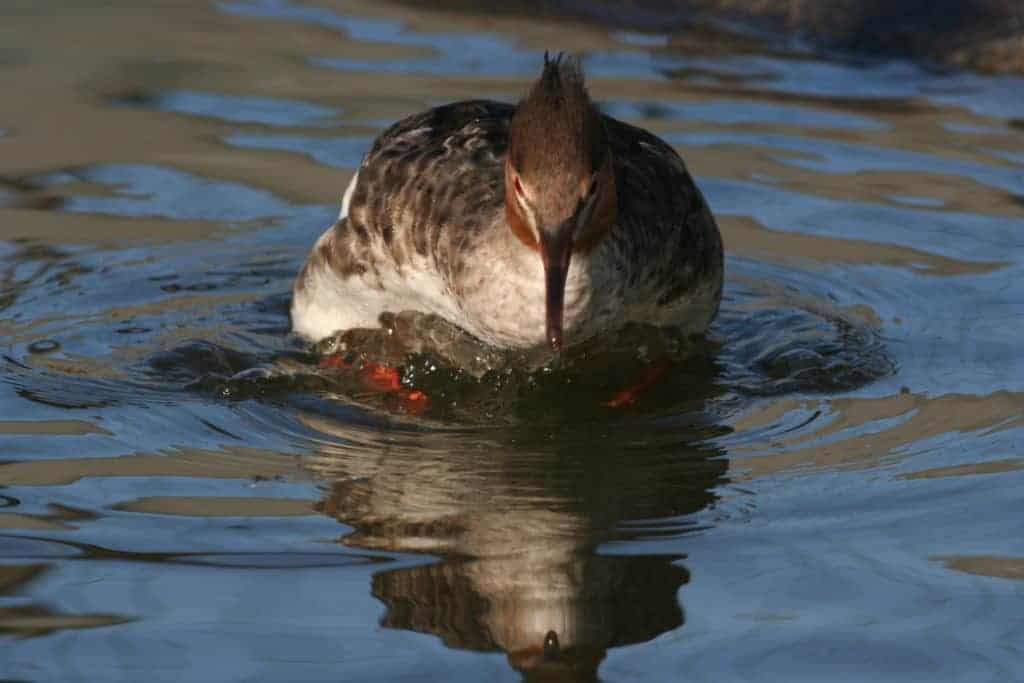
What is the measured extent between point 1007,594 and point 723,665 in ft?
3.36

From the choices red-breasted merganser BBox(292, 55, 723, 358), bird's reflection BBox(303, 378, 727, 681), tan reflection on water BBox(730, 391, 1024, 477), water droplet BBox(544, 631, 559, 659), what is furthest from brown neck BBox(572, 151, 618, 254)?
water droplet BBox(544, 631, 559, 659)

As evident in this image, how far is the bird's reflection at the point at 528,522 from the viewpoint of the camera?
5.47 m

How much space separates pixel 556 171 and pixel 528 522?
4.20 ft

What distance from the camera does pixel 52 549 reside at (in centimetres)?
592

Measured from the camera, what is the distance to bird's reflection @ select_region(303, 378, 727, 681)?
5.47 meters

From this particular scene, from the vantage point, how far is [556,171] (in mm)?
6668

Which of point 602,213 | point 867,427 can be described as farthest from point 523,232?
point 867,427

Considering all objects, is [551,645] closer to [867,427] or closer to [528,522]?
[528,522]

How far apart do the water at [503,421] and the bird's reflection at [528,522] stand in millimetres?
16

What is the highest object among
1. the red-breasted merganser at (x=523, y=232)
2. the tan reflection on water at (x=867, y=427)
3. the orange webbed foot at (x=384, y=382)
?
the red-breasted merganser at (x=523, y=232)

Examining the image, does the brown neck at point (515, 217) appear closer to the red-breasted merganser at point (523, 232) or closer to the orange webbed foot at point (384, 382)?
the red-breasted merganser at point (523, 232)

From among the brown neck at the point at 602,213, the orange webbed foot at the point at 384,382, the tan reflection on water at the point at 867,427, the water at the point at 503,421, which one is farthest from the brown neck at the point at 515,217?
the tan reflection on water at the point at 867,427

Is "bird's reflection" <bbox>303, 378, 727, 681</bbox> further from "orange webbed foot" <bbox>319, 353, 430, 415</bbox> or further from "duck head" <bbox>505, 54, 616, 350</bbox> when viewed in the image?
"duck head" <bbox>505, 54, 616, 350</bbox>

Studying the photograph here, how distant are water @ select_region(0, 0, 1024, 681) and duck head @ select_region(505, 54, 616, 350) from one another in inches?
30.2
